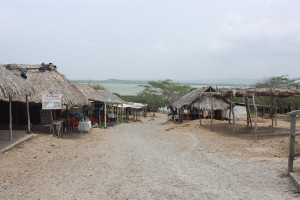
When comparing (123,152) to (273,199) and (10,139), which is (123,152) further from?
(273,199)

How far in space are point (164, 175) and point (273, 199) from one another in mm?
2369

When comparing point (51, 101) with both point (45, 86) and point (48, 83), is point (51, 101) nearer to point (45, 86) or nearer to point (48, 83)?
point (45, 86)

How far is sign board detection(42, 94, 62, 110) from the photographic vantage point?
1095cm

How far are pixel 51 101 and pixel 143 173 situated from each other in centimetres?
665

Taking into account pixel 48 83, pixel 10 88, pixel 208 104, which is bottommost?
pixel 208 104

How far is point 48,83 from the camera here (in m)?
13.7

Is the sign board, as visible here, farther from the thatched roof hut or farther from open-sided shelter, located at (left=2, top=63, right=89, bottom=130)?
the thatched roof hut

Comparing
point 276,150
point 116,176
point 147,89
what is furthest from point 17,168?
point 147,89

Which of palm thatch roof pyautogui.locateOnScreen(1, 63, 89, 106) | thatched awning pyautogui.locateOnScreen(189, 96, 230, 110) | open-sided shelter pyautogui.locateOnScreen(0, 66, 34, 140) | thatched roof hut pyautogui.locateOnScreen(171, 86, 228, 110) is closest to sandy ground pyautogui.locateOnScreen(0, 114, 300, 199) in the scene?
open-sided shelter pyautogui.locateOnScreen(0, 66, 34, 140)

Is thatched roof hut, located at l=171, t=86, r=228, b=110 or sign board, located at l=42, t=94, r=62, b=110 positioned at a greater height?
sign board, located at l=42, t=94, r=62, b=110

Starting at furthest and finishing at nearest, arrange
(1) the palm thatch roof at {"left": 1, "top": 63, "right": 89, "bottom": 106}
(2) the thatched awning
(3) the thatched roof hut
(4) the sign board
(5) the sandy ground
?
(3) the thatched roof hut, (2) the thatched awning, (1) the palm thatch roof at {"left": 1, "top": 63, "right": 89, "bottom": 106}, (4) the sign board, (5) the sandy ground

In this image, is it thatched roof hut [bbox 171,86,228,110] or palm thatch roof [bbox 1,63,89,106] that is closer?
palm thatch roof [bbox 1,63,89,106]

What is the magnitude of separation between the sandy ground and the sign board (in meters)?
1.99

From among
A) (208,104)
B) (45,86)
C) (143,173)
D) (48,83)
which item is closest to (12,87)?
(45,86)
